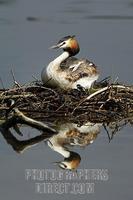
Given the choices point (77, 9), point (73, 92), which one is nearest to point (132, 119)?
point (73, 92)

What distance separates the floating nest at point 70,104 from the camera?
10.9 m

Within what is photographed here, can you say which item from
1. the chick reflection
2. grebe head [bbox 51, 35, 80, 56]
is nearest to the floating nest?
the chick reflection

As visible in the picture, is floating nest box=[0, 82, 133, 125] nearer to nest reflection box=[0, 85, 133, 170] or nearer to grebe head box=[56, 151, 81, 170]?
nest reflection box=[0, 85, 133, 170]

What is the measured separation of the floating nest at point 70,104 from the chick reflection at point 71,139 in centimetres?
18

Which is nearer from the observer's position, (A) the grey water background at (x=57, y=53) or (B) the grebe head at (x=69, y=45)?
(A) the grey water background at (x=57, y=53)

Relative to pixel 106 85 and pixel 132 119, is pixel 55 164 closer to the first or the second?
pixel 132 119

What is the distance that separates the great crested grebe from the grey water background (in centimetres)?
106

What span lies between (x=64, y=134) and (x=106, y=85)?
1.49 meters

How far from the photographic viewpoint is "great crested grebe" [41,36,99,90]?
1155cm

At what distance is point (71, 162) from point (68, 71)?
2400mm

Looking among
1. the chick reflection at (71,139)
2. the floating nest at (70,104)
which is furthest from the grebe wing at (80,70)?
the chick reflection at (71,139)

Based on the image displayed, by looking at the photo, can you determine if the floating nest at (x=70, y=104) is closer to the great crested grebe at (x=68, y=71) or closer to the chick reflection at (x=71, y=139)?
the chick reflection at (x=71, y=139)

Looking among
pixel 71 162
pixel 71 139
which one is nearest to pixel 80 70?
pixel 71 139

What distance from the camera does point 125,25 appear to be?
18.2m
